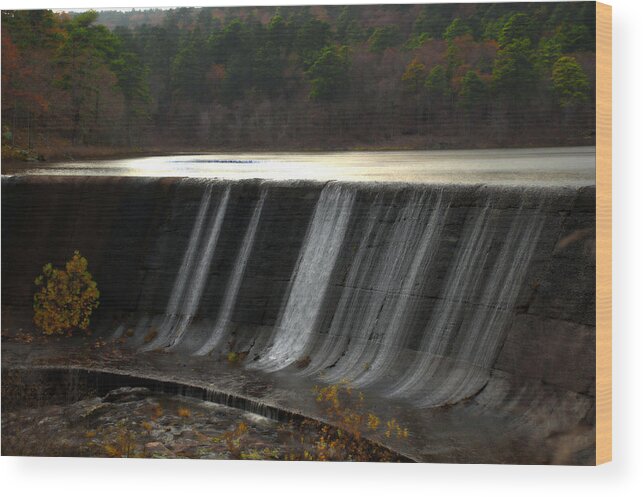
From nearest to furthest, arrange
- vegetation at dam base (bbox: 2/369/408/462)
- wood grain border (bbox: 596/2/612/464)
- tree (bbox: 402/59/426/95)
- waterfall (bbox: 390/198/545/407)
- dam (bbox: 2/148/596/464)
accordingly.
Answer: wood grain border (bbox: 596/2/612/464)
dam (bbox: 2/148/596/464)
waterfall (bbox: 390/198/545/407)
vegetation at dam base (bbox: 2/369/408/462)
tree (bbox: 402/59/426/95)

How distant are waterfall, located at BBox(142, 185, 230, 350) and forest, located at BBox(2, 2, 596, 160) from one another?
2.46 feet

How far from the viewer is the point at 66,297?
715 centimetres

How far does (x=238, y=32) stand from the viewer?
269 inches

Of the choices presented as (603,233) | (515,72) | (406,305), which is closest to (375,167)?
(406,305)

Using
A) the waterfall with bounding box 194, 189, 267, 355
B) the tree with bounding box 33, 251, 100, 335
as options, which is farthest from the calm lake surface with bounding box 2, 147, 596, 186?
the tree with bounding box 33, 251, 100, 335

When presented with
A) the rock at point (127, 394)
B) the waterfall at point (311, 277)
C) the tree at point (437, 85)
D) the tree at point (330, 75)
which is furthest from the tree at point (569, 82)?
the rock at point (127, 394)

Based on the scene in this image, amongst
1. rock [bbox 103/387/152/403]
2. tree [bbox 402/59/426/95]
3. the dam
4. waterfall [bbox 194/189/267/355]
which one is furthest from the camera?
waterfall [bbox 194/189/267/355]

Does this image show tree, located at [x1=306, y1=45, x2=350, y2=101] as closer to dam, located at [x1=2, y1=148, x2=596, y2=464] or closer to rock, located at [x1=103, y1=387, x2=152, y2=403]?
dam, located at [x1=2, y1=148, x2=596, y2=464]

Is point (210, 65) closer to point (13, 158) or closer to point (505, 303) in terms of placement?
point (13, 158)

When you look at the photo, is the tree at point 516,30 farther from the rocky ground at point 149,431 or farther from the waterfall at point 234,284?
the rocky ground at point 149,431

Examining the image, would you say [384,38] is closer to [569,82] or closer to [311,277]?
[569,82]

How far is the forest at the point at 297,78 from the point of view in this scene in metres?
6.54

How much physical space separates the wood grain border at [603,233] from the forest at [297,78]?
0.22ft

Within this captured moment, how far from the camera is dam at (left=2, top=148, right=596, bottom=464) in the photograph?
6.36m
